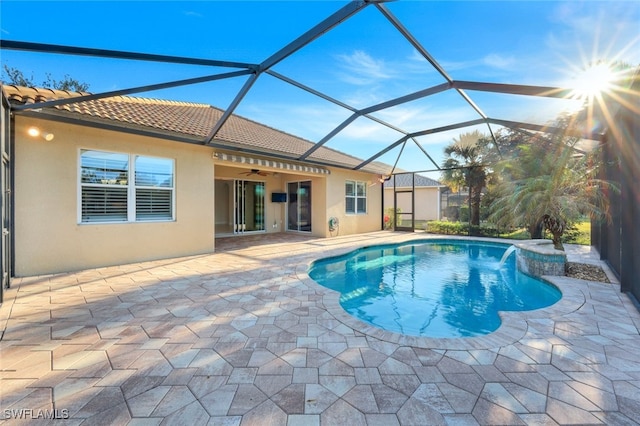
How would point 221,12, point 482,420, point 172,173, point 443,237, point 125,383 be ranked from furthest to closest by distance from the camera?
point 443,237
point 172,173
point 221,12
point 125,383
point 482,420

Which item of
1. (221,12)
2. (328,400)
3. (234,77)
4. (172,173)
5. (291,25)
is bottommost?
(328,400)

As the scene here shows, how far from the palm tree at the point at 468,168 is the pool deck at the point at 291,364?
12.6m

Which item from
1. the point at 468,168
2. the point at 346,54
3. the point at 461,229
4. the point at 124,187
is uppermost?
the point at 346,54

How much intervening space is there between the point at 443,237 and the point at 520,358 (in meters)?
13.7

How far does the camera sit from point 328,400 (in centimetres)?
275

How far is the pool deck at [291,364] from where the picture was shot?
2.59 metres

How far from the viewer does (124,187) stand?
870 centimetres

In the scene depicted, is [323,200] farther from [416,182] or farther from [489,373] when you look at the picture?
[416,182]

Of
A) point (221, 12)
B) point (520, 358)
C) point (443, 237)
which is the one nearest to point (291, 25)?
point (221, 12)

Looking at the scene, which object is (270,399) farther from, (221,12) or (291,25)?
(221,12)

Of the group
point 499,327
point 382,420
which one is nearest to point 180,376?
point 382,420

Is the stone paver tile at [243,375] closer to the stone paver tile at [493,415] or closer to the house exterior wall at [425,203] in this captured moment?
A: the stone paver tile at [493,415]

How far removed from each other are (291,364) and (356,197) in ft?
50.3

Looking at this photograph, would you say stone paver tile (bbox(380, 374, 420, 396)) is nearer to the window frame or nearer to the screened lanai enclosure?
the screened lanai enclosure
